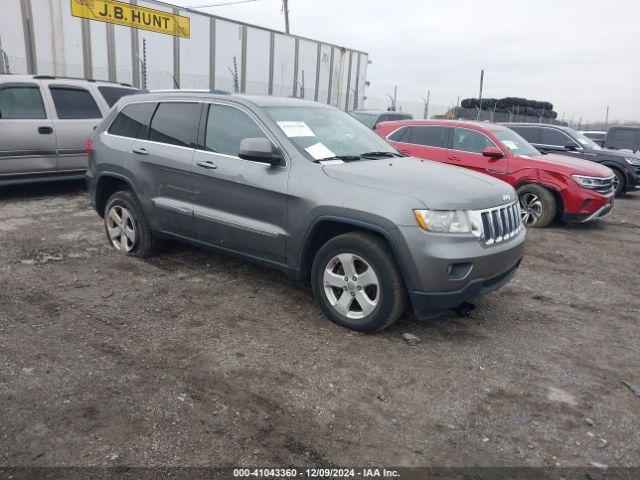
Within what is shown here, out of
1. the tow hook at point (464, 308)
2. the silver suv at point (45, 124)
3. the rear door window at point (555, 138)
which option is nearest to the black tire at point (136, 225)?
the tow hook at point (464, 308)

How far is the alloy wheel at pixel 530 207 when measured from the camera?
791 centimetres

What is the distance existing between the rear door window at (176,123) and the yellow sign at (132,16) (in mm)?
10127

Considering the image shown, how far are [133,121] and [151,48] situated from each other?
10.7m

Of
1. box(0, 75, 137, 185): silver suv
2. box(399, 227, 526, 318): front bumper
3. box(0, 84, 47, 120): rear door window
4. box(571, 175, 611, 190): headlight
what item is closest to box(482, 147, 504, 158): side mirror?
box(571, 175, 611, 190): headlight

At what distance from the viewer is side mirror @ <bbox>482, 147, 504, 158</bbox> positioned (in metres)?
7.94

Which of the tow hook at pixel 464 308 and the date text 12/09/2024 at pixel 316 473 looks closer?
the date text 12/09/2024 at pixel 316 473

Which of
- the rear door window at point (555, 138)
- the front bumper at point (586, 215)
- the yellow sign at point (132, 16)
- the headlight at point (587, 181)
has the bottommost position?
the front bumper at point (586, 215)

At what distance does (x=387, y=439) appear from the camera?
2631 millimetres

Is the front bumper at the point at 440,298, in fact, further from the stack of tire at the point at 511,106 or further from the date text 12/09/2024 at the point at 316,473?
the stack of tire at the point at 511,106

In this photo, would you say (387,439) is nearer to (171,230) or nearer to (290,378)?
(290,378)

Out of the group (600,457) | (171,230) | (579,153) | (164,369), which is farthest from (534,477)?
(579,153)

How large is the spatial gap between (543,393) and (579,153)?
9063 mm

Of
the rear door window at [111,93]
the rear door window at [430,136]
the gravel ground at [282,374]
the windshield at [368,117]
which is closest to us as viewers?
the gravel ground at [282,374]

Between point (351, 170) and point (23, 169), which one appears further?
point (23, 169)
